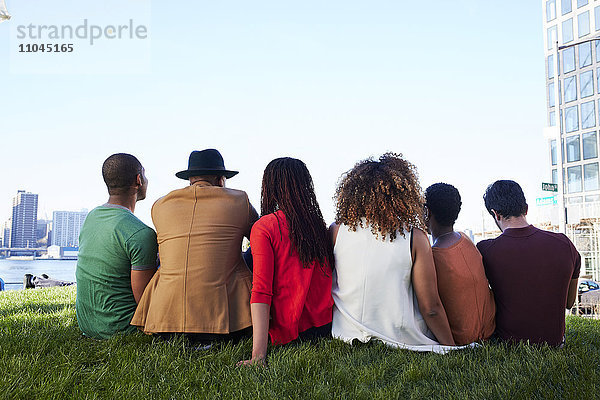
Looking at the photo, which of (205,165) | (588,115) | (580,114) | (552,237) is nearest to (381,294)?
(552,237)

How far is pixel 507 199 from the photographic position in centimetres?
396

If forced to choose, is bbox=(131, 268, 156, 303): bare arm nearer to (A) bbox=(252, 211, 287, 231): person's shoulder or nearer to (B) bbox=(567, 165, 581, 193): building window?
(A) bbox=(252, 211, 287, 231): person's shoulder

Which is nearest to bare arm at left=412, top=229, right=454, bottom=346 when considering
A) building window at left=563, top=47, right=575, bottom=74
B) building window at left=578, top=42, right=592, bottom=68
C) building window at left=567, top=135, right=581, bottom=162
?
building window at left=567, top=135, right=581, bottom=162

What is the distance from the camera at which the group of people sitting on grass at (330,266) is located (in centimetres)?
369

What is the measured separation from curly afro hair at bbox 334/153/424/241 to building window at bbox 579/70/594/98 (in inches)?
1523

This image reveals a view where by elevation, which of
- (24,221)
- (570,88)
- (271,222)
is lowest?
(271,222)

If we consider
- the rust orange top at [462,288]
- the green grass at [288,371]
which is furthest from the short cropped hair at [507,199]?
the green grass at [288,371]

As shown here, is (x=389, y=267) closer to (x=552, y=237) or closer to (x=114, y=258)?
(x=552, y=237)

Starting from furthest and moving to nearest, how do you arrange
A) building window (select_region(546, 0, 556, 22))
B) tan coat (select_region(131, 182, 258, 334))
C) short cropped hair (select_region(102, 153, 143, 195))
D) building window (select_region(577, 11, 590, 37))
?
building window (select_region(546, 0, 556, 22)), building window (select_region(577, 11, 590, 37)), short cropped hair (select_region(102, 153, 143, 195)), tan coat (select_region(131, 182, 258, 334))

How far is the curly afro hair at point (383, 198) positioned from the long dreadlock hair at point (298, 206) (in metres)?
0.21

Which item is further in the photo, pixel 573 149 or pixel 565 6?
pixel 565 6

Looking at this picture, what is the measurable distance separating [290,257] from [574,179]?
38.1 m

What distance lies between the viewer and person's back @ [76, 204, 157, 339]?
13.3 ft

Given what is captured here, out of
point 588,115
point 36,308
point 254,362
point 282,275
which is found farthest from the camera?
point 588,115
